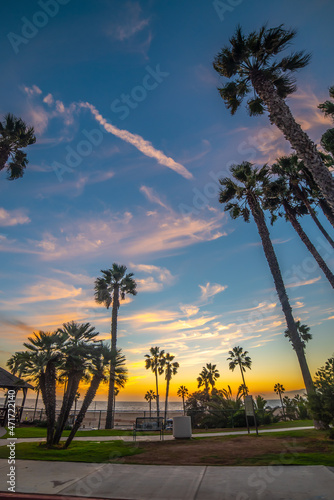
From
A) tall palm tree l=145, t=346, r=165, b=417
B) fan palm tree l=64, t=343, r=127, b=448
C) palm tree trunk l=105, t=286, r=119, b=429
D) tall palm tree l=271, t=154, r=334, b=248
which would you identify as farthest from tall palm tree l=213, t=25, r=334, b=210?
tall palm tree l=145, t=346, r=165, b=417

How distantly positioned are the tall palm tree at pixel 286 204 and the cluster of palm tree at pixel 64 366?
1478cm

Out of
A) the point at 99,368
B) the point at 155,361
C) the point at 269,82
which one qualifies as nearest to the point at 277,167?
the point at 269,82

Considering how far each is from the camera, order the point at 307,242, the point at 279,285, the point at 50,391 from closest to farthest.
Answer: the point at 50,391, the point at 279,285, the point at 307,242

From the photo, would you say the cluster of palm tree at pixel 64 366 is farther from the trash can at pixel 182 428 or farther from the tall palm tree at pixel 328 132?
the tall palm tree at pixel 328 132

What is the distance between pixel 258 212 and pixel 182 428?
13960 millimetres

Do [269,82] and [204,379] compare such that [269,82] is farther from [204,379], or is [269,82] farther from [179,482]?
[204,379]

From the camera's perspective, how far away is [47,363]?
12.6m

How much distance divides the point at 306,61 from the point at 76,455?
18155 millimetres

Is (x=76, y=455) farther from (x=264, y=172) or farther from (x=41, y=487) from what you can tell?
(x=264, y=172)

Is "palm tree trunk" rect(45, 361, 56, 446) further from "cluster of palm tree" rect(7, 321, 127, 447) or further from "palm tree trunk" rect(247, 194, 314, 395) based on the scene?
"palm tree trunk" rect(247, 194, 314, 395)

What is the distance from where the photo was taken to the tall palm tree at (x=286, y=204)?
18.5 m

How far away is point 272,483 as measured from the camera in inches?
198

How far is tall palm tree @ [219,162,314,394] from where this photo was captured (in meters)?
15.2

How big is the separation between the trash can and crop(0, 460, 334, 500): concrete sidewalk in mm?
7992
